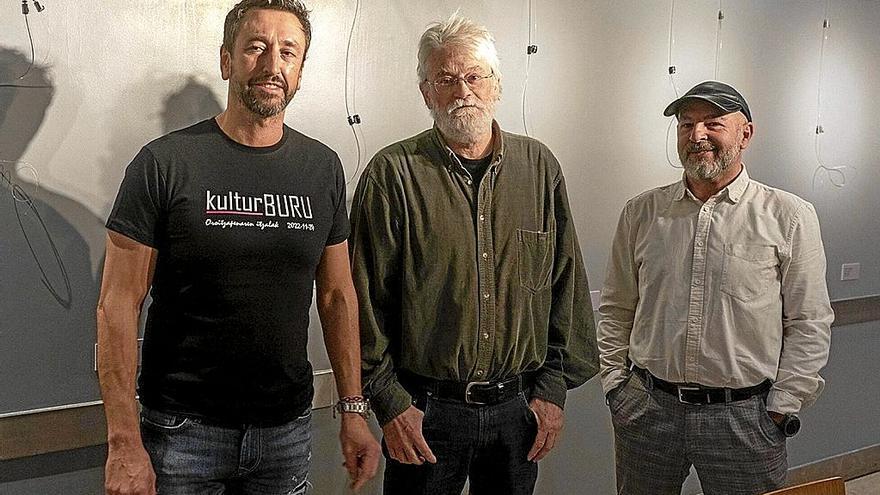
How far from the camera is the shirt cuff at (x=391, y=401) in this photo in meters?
2.00

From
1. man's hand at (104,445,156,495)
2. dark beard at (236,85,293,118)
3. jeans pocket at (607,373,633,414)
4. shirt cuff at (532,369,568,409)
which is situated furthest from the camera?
jeans pocket at (607,373,633,414)

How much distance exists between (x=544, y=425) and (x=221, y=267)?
0.89 meters

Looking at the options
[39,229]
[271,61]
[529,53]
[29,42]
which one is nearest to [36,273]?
[39,229]

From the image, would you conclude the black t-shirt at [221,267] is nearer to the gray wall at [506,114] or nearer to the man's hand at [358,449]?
the man's hand at [358,449]

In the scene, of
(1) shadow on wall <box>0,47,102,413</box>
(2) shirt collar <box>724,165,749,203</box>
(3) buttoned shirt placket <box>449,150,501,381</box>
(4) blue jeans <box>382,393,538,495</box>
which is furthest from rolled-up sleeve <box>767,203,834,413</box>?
(1) shadow on wall <box>0,47,102,413</box>

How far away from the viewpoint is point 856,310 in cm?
387

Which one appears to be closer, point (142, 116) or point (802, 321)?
point (142, 116)

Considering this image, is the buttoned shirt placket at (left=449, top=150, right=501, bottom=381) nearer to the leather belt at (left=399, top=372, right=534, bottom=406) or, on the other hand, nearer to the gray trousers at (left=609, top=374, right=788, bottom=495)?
the leather belt at (left=399, top=372, right=534, bottom=406)

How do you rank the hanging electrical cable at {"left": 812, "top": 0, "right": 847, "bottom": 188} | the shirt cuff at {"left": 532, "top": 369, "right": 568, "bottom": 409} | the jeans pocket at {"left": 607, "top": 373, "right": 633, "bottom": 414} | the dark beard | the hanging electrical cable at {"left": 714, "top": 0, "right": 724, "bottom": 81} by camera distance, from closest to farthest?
the dark beard → the shirt cuff at {"left": 532, "top": 369, "right": 568, "bottom": 409} → the jeans pocket at {"left": 607, "top": 373, "right": 633, "bottom": 414} → the hanging electrical cable at {"left": 714, "top": 0, "right": 724, "bottom": 81} → the hanging electrical cable at {"left": 812, "top": 0, "right": 847, "bottom": 188}

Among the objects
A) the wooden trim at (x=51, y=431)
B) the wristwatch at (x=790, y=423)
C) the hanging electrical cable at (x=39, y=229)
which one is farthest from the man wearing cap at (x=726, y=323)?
the hanging electrical cable at (x=39, y=229)

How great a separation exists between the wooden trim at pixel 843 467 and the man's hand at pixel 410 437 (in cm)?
233

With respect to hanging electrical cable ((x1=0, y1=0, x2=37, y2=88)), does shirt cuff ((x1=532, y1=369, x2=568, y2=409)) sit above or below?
below

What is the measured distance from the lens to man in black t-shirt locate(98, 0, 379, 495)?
1.65 meters

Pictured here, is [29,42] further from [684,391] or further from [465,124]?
[684,391]
